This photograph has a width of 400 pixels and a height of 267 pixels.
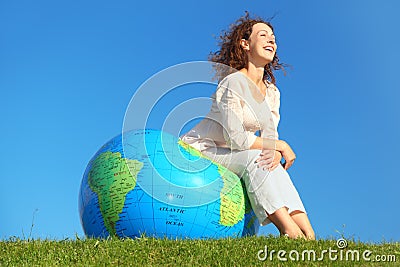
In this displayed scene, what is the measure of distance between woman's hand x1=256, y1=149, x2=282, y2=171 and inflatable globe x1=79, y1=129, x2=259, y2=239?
0.38m

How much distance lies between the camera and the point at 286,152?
298 inches

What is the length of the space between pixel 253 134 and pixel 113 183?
5.92 ft

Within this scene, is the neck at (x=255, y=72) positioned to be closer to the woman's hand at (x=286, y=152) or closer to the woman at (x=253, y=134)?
the woman at (x=253, y=134)

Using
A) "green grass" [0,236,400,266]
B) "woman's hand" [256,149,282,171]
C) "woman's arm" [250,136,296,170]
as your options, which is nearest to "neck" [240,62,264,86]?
"woman's arm" [250,136,296,170]

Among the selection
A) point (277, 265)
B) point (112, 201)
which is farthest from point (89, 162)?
point (277, 265)

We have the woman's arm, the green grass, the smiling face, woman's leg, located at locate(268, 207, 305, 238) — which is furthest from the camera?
the smiling face

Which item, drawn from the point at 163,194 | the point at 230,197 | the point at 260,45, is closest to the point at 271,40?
the point at 260,45

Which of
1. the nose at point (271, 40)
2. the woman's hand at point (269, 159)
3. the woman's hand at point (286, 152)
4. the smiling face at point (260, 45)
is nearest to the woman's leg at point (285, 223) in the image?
the woman's hand at point (269, 159)

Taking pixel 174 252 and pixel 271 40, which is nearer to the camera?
pixel 174 252

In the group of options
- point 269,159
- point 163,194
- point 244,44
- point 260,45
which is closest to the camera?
point 163,194

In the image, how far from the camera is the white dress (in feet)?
23.7

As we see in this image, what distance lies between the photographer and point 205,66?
772 cm

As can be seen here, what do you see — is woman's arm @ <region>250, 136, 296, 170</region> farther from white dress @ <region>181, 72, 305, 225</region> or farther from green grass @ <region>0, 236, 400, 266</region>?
green grass @ <region>0, 236, 400, 266</region>

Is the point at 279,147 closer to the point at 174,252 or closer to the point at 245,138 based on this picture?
the point at 245,138
